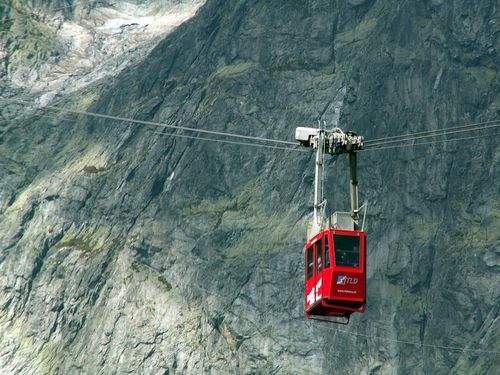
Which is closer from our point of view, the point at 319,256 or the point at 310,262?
the point at 319,256

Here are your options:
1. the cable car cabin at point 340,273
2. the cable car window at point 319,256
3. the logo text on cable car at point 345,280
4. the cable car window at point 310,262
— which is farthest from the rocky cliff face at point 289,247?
the logo text on cable car at point 345,280

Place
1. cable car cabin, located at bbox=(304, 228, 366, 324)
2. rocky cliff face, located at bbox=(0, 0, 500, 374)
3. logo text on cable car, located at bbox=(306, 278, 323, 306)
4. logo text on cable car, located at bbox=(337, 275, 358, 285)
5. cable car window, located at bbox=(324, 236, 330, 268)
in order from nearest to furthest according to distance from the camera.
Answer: cable car cabin, located at bbox=(304, 228, 366, 324) → logo text on cable car, located at bbox=(337, 275, 358, 285) → cable car window, located at bbox=(324, 236, 330, 268) → logo text on cable car, located at bbox=(306, 278, 323, 306) → rocky cliff face, located at bbox=(0, 0, 500, 374)

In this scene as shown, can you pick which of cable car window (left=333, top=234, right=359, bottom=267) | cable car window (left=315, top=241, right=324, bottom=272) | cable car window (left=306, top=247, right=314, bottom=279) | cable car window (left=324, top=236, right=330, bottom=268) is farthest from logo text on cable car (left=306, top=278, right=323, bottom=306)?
cable car window (left=333, top=234, right=359, bottom=267)

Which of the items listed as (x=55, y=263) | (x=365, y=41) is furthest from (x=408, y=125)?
(x=55, y=263)

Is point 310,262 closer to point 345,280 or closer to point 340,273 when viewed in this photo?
point 340,273

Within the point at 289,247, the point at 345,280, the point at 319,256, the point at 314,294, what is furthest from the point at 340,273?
the point at 289,247

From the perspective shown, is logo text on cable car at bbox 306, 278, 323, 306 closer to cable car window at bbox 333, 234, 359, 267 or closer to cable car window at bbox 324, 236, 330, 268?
cable car window at bbox 324, 236, 330, 268
